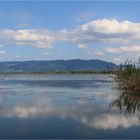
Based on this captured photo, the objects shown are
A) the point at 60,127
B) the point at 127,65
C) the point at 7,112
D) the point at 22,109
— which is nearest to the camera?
the point at 60,127

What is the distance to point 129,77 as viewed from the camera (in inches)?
1670

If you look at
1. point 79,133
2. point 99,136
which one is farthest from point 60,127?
point 99,136

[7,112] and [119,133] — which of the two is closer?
[119,133]

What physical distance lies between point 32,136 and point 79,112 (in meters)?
8.81

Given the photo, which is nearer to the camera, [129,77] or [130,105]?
[130,105]

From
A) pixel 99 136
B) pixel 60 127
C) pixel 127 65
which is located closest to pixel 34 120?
pixel 60 127

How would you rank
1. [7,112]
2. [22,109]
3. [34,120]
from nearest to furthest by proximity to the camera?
1. [34,120]
2. [7,112]
3. [22,109]

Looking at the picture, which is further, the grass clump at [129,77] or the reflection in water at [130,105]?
the grass clump at [129,77]

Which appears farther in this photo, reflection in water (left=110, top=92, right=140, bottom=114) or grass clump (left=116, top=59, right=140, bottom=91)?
grass clump (left=116, top=59, right=140, bottom=91)

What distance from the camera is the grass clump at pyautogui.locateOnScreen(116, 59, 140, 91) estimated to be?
4016 cm

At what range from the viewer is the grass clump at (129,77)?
4016 centimetres

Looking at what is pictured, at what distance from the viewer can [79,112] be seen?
24.6m

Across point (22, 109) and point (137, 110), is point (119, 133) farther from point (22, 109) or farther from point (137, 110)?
point (22, 109)

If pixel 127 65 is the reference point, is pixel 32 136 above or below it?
below
